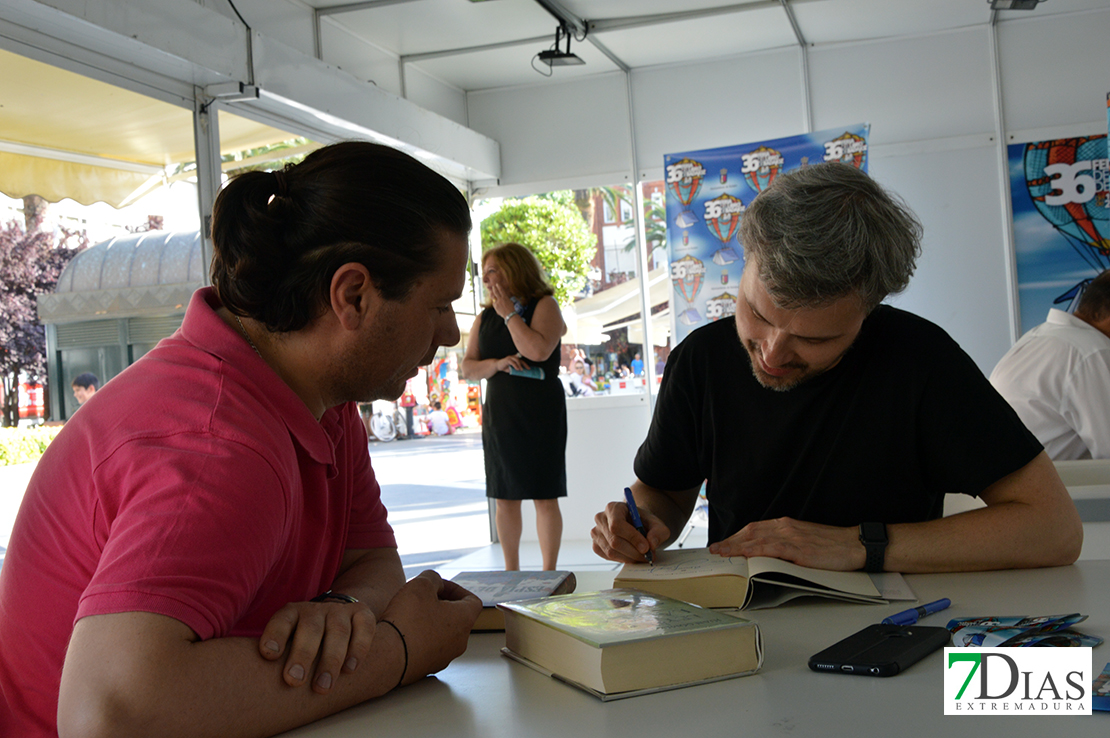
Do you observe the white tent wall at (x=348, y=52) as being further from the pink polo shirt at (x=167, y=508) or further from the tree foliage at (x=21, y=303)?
the pink polo shirt at (x=167, y=508)

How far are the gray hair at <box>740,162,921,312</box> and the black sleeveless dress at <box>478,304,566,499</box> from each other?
302 centimetres

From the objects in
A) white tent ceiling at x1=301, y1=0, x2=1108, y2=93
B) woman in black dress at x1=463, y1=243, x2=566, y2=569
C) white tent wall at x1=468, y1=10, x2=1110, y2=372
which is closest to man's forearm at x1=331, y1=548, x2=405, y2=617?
woman in black dress at x1=463, y1=243, x2=566, y2=569

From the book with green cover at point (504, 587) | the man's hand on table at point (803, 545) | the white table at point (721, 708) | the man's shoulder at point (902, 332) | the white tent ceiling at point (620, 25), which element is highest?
the white tent ceiling at point (620, 25)

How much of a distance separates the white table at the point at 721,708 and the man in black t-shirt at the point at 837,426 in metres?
0.31

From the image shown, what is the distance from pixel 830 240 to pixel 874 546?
0.49 metres

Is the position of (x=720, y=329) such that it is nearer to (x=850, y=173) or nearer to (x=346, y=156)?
(x=850, y=173)

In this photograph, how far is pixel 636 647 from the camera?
0.91 meters

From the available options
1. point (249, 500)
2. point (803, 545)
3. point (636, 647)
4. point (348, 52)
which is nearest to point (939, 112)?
point (348, 52)

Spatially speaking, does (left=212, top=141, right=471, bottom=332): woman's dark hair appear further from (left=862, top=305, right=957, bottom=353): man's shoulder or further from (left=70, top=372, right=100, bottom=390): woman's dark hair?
(left=70, top=372, right=100, bottom=390): woman's dark hair

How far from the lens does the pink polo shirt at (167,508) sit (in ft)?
2.67

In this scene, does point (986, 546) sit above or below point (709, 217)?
below

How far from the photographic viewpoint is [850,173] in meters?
1.57

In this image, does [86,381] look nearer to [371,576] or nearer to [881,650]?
[371,576]

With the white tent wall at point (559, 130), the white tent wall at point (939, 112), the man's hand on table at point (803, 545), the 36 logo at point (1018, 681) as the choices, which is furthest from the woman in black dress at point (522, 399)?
the 36 logo at point (1018, 681)
